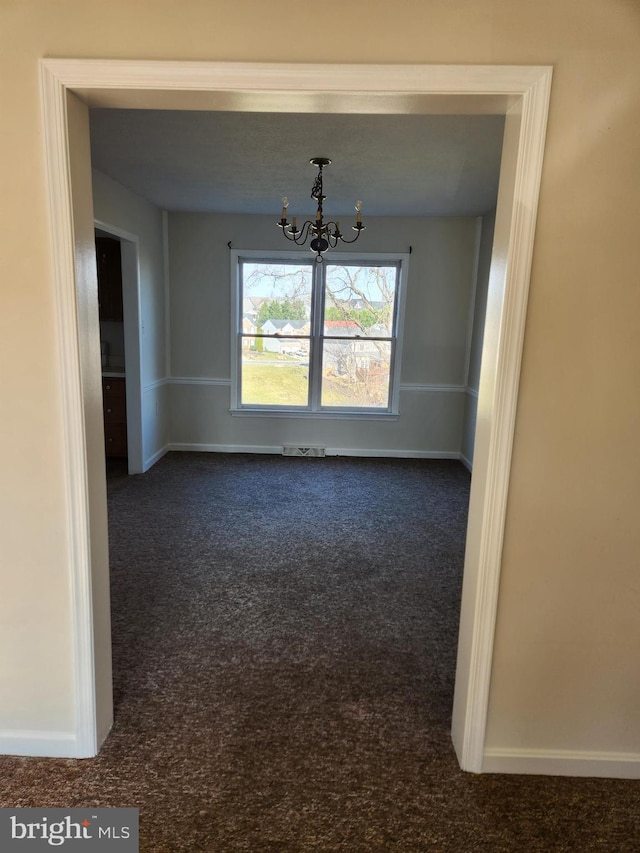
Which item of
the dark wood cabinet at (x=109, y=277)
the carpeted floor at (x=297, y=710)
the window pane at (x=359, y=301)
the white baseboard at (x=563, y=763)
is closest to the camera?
the carpeted floor at (x=297, y=710)

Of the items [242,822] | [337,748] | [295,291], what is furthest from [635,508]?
[295,291]

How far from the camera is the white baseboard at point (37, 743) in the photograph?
186 cm

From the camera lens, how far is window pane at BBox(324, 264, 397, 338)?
5574mm

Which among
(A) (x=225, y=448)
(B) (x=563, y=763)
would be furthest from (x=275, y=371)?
(B) (x=563, y=763)

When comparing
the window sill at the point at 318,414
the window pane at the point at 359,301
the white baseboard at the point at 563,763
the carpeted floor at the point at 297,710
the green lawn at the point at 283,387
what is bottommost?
the carpeted floor at the point at 297,710

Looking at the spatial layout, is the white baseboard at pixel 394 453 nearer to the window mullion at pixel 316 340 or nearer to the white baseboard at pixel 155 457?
the window mullion at pixel 316 340

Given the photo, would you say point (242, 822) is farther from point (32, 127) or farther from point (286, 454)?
point (286, 454)

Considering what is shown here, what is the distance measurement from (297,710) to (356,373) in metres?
4.13

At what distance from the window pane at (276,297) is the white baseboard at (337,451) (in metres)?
1.29

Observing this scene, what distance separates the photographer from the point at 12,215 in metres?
1.54

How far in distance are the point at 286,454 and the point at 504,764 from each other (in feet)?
13.9

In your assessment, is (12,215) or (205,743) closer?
(12,215)

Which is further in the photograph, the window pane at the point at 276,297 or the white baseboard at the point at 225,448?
the white baseboard at the point at 225,448

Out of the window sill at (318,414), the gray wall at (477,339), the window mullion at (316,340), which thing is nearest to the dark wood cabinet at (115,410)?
the window sill at (318,414)
